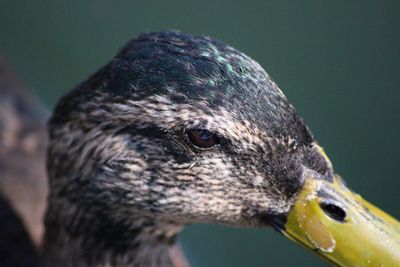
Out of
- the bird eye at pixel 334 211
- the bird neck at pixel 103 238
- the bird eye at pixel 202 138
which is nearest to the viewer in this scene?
the bird eye at pixel 202 138

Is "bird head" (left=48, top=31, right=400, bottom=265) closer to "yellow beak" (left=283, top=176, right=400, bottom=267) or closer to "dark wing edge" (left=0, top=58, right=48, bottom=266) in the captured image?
"yellow beak" (left=283, top=176, right=400, bottom=267)

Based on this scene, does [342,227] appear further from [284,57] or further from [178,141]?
[284,57]

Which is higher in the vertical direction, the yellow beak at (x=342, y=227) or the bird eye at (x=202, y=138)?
the yellow beak at (x=342, y=227)

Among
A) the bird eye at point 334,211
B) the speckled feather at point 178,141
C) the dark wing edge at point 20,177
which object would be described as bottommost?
the dark wing edge at point 20,177

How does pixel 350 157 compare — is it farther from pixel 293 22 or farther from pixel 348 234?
pixel 348 234

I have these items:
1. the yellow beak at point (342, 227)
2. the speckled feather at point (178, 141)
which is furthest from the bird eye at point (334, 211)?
the speckled feather at point (178, 141)

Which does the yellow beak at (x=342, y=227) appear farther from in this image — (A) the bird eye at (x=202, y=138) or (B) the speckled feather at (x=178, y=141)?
(A) the bird eye at (x=202, y=138)

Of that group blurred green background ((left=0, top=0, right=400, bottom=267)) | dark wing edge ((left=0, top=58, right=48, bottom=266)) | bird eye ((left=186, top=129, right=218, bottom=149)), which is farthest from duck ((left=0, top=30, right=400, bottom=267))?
blurred green background ((left=0, top=0, right=400, bottom=267))

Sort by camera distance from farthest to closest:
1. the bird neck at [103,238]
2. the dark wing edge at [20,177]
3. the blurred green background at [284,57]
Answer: the blurred green background at [284,57] < the dark wing edge at [20,177] < the bird neck at [103,238]
